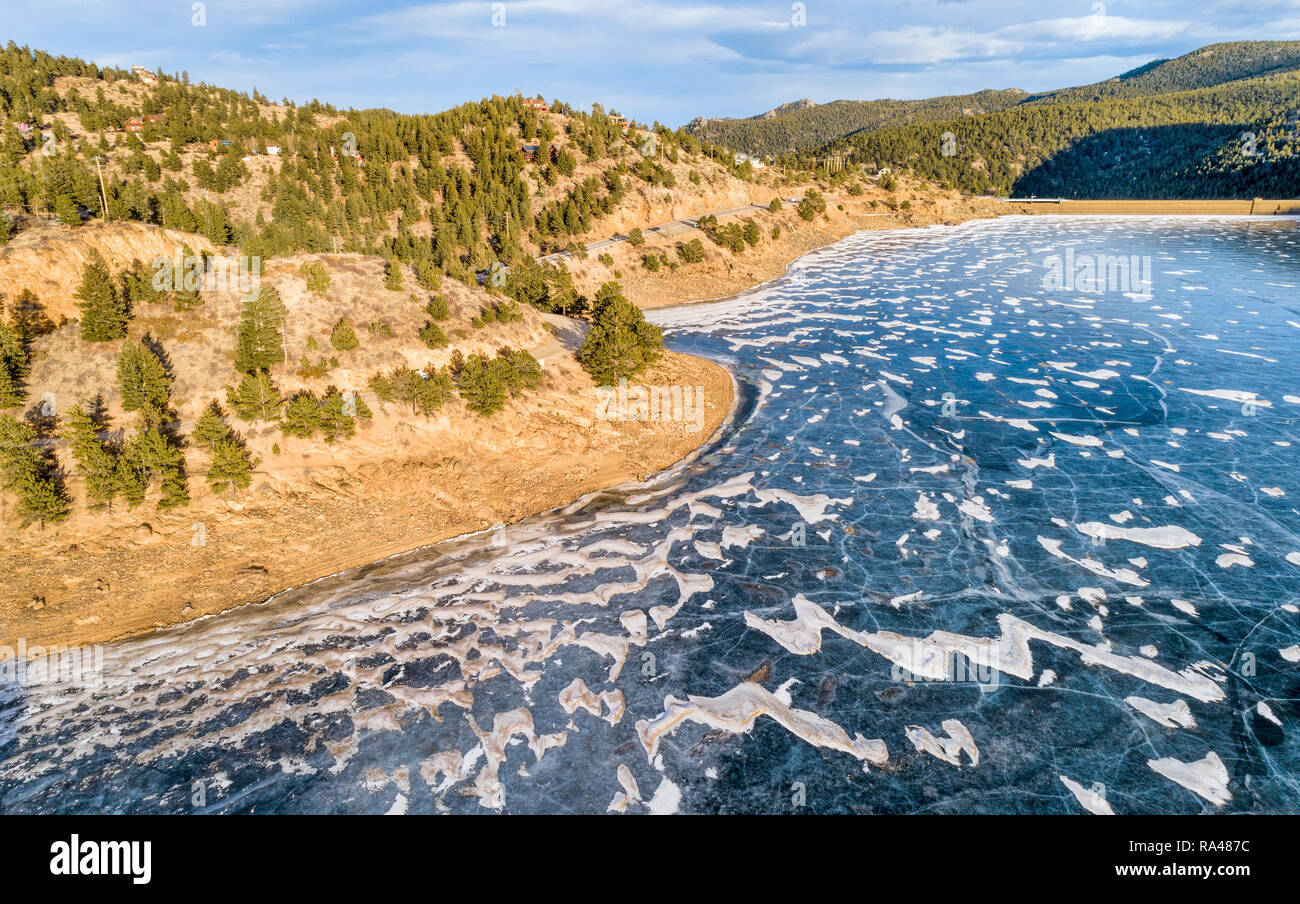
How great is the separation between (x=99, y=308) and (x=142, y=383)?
4.99 meters

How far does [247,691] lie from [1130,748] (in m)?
23.4

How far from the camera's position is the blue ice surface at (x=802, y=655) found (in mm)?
14195

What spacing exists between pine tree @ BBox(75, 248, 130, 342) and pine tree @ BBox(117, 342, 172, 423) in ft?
6.31

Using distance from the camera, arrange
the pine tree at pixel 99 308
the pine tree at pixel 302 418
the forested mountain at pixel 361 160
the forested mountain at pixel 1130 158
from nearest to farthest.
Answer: the pine tree at pixel 99 308 → the pine tree at pixel 302 418 → the forested mountain at pixel 361 160 → the forested mountain at pixel 1130 158

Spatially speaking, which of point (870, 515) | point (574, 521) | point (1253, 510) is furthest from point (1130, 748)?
point (574, 521)

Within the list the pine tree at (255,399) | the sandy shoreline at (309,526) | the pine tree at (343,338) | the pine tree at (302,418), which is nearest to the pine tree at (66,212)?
the pine tree at (255,399)

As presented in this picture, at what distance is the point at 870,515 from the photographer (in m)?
24.8

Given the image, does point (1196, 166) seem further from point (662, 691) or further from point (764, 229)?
point (662, 691)

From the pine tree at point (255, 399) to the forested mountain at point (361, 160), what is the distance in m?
28.0

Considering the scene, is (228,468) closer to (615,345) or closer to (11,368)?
(11,368)
